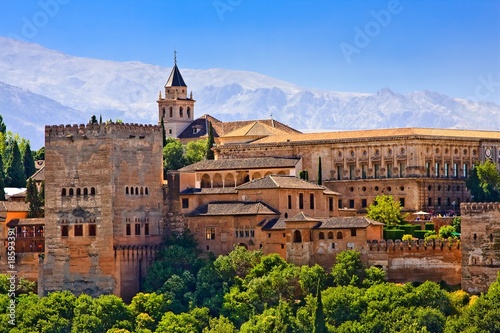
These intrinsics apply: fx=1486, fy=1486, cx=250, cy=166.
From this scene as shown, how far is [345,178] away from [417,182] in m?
5.12

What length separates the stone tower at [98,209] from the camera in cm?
7900

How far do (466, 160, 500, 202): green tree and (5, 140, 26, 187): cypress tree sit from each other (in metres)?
30.9

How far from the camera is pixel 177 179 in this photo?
83.7 metres

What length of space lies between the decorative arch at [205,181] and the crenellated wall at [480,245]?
19408 millimetres

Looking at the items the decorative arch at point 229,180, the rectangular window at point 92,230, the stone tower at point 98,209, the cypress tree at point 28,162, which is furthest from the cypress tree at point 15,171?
the rectangular window at point 92,230

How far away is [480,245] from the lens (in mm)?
73000

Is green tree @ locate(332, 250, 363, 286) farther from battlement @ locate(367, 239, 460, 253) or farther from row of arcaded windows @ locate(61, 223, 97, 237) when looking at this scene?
row of arcaded windows @ locate(61, 223, 97, 237)

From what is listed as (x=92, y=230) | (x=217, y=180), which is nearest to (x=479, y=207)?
(x=217, y=180)

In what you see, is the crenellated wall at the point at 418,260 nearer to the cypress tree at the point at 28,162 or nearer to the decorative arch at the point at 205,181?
the decorative arch at the point at 205,181

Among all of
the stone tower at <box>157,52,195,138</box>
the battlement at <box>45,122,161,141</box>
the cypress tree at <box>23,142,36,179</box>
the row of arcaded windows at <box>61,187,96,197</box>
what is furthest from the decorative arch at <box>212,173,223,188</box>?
the stone tower at <box>157,52,195,138</box>

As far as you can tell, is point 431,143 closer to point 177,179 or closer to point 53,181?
point 177,179

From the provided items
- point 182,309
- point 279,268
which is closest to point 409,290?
point 279,268

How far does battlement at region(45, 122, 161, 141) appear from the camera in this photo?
3162 inches

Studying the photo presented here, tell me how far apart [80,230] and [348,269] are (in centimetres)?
1477
